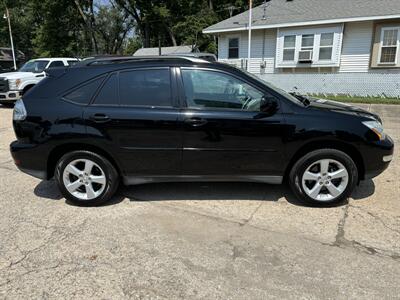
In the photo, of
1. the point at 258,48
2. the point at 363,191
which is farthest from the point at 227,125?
the point at 258,48

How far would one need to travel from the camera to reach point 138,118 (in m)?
3.95

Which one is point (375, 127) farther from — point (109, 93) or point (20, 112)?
point (20, 112)

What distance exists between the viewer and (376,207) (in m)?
4.17

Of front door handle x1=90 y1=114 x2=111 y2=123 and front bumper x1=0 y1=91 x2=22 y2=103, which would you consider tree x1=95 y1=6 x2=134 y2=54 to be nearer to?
front bumper x1=0 y1=91 x2=22 y2=103

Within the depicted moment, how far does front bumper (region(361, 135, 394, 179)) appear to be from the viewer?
3.99 metres

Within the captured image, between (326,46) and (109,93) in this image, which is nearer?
(109,93)

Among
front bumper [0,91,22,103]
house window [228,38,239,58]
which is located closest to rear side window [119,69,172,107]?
front bumper [0,91,22,103]

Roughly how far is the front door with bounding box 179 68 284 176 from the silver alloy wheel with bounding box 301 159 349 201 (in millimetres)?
380

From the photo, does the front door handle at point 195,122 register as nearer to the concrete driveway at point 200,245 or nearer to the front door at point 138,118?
the front door at point 138,118

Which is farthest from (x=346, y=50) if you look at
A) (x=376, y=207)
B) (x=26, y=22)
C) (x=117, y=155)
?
(x=26, y=22)

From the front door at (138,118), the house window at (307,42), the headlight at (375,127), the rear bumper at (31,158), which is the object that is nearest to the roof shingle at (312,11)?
the house window at (307,42)

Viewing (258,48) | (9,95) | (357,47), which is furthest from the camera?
(258,48)

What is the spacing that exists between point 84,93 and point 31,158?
1008mm

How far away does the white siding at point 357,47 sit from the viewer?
16.1 meters
